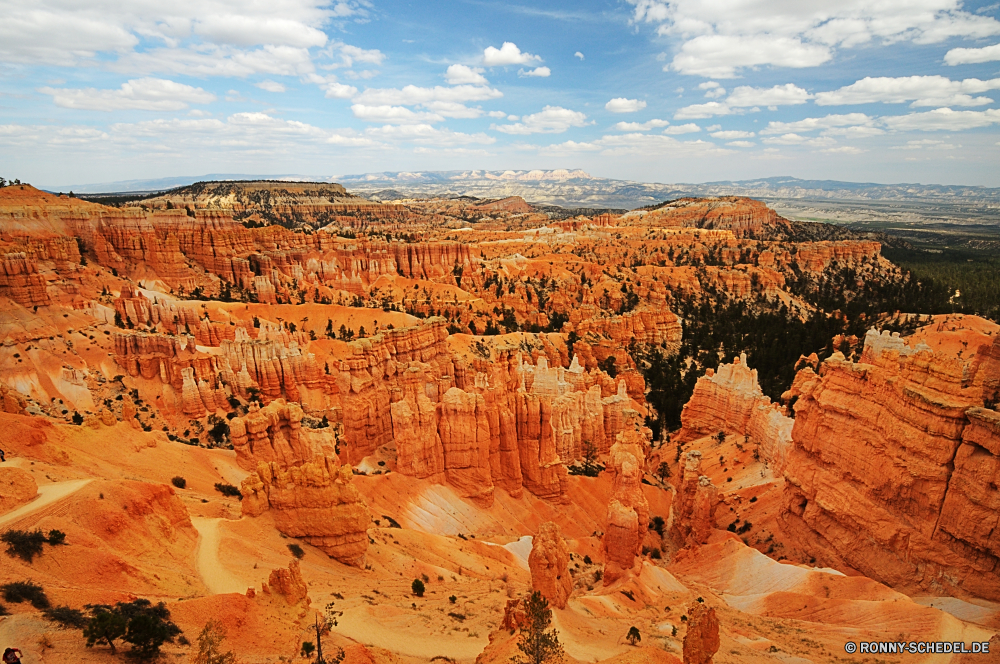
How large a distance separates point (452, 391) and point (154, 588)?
18340mm

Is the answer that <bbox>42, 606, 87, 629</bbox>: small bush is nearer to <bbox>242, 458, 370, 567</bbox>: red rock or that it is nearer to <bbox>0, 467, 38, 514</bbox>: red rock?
<bbox>0, 467, 38, 514</bbox>: red rock

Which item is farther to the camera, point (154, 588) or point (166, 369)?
point (166, 369)

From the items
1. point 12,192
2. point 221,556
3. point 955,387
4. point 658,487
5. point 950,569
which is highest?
point 12,192

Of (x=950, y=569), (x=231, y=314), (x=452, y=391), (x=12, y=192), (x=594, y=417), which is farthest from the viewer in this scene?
(x=12, y=192)

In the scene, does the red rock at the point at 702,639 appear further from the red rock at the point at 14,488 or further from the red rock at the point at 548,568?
the red rock at the point at 14,488

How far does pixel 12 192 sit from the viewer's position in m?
60.3

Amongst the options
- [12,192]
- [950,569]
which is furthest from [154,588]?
[12,192]

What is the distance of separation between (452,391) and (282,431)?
8.60m

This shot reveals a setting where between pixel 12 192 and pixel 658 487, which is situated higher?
pixel 12 192

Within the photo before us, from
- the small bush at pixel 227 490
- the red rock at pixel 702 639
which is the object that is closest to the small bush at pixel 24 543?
Result: the small bush at pixel 227 490

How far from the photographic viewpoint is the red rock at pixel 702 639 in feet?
38.0

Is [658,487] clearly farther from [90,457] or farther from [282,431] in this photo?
[90,457]

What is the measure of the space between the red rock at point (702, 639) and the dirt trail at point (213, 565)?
1034cm

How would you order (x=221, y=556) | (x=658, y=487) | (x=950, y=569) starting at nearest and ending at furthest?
(x=221, y=556) < (x=950, y=569) < (x=658, y=487)
